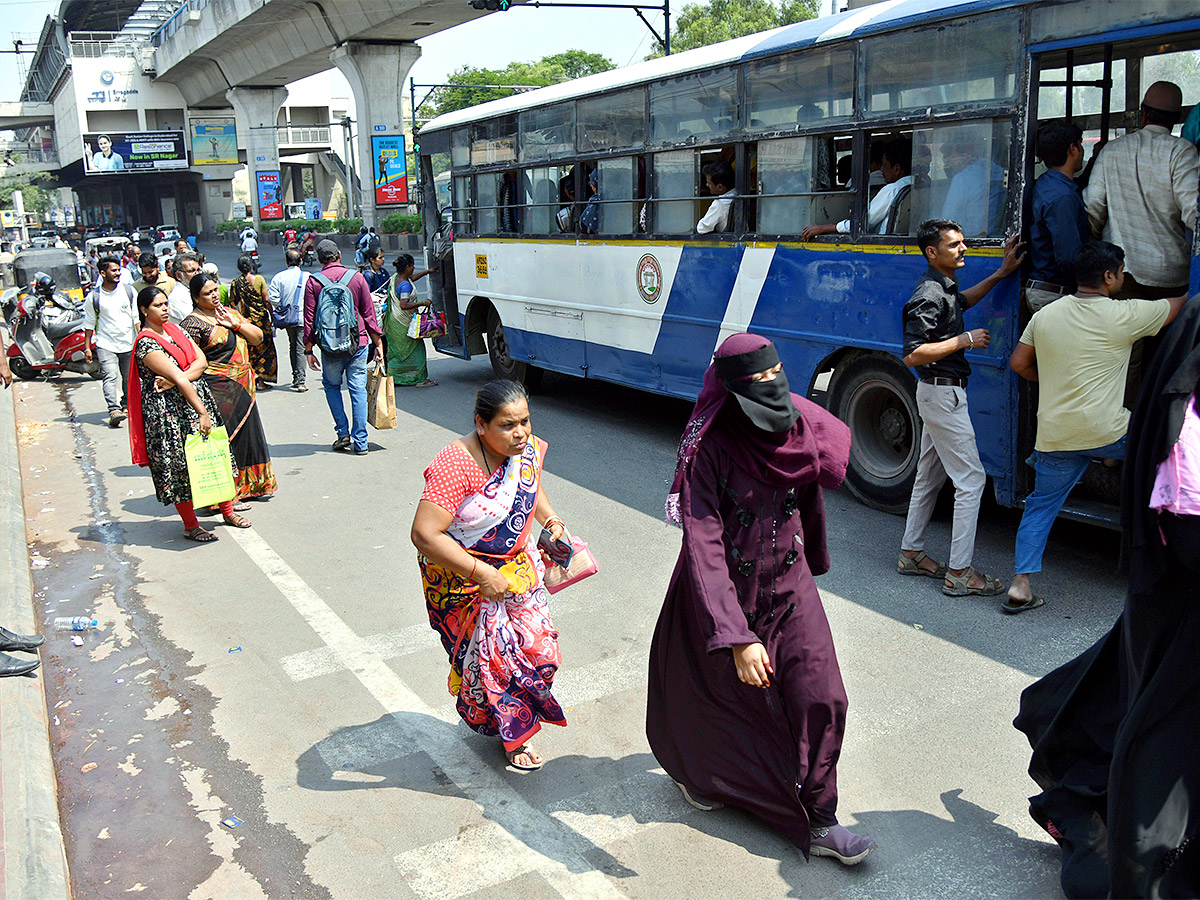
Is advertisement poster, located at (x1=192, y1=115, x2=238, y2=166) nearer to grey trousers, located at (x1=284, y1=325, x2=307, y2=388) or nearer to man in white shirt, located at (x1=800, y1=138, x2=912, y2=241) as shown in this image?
grey trousers, located at (x1=284, y1=325, x2=307, y2=388)

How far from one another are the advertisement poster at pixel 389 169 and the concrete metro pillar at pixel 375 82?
0.13 m

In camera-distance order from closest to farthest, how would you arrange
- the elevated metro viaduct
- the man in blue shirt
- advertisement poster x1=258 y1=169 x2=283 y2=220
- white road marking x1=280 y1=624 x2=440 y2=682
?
white road marking x1=280 y1=624 x2=440 y2=682
the man in blue shirt
the elevated metro viaduct
advertisement poster x1=258 y1=169 x2=283 y2=220

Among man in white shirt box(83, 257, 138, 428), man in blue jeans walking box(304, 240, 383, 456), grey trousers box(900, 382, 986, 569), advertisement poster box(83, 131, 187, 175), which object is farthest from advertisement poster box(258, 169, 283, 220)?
grey trousers box(900, 382, 986, 569)

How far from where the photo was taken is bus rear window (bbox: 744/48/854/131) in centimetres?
676

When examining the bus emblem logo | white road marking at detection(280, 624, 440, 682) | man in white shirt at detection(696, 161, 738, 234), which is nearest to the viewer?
white road marking at detection(280, 624, 440, 682)

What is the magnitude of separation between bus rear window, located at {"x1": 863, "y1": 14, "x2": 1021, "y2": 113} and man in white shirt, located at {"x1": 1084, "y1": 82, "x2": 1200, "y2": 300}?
27.3 inches

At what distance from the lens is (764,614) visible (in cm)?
328

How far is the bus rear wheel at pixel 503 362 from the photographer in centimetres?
1184

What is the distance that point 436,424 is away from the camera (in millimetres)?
10492

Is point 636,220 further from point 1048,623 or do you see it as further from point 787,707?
point 787,707

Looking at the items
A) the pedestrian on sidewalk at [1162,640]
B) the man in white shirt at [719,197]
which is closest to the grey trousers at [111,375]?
the man in white shirt at [719,197]

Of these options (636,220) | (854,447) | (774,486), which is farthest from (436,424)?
(774,486)

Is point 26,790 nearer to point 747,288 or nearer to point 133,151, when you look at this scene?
point 747,288

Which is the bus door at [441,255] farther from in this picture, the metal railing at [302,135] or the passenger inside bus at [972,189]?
the metal railing at [302,135]
